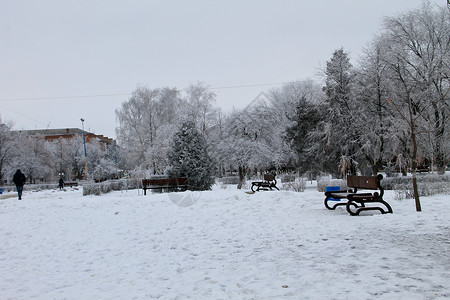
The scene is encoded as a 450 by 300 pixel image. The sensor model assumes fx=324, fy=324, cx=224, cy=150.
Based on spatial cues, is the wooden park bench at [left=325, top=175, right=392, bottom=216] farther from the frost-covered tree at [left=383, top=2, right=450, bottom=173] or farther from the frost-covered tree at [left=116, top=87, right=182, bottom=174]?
the frost-covered tree at [left=116, top=87, right=182, bottom=174]

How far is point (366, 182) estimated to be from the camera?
24.6 ft

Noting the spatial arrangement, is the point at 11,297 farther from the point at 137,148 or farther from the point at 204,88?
the point at 137,148

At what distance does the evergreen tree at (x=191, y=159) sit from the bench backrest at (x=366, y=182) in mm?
11291

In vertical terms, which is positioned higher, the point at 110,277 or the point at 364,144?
the point at 364,144

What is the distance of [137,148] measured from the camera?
37.1 m

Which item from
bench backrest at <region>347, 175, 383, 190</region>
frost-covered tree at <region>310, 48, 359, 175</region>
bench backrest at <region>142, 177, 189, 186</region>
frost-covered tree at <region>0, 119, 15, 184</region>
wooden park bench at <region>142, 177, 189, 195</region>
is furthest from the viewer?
frost-covered tree at <region>0, 119, 15, 184</region>

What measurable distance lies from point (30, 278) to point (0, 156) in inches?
1631

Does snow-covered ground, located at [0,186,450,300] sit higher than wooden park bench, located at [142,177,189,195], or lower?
lower

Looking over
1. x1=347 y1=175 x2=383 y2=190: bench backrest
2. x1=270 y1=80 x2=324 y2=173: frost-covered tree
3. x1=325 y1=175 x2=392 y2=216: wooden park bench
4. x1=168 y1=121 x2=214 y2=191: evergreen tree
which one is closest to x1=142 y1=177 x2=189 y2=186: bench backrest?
x1=168 y1=121 x2=214 y2=191: evergreen tree

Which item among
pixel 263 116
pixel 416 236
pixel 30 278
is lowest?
pixel 30 278

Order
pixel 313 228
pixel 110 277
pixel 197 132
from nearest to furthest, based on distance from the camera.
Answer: pixel 110 277 < pixel 313 228 < pixel 197 132

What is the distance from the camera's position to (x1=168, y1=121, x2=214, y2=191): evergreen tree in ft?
Answer: 60.8

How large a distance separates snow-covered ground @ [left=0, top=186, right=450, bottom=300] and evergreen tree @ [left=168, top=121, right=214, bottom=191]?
9.57 metres

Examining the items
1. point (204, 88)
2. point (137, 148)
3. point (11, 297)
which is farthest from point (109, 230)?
point (137, 148)
